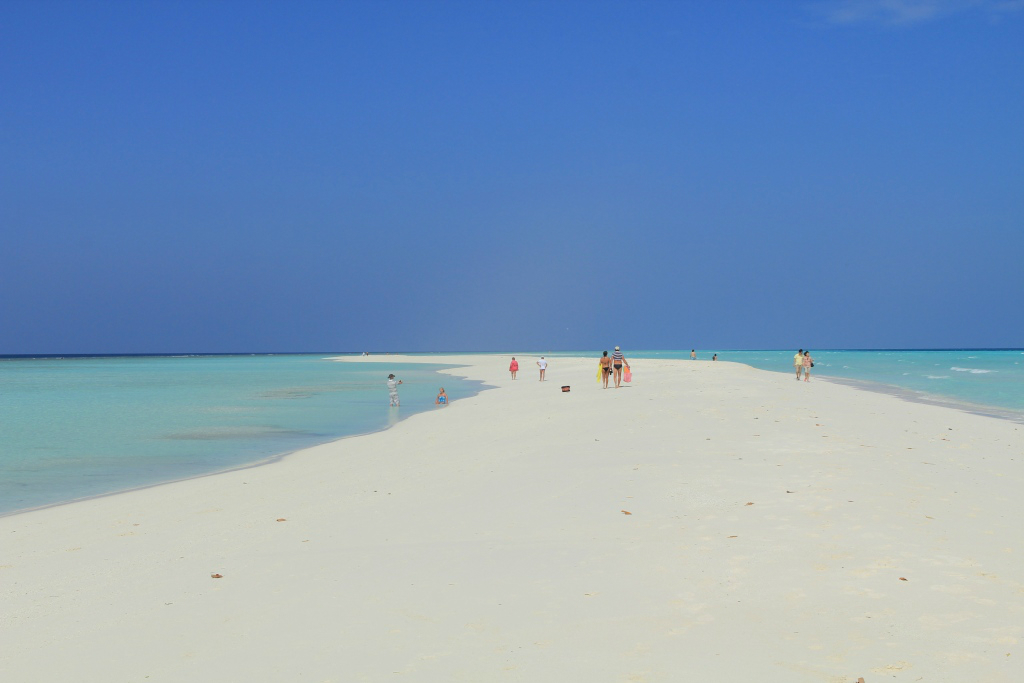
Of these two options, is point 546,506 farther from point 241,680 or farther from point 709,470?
point 241,680

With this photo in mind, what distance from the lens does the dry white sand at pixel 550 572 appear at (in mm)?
5996

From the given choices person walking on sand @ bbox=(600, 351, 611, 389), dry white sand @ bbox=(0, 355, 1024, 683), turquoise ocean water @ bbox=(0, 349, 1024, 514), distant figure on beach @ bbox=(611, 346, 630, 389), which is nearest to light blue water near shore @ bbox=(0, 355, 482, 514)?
turquoise ocean water @ bbox=(0, 349, 1024, 514)

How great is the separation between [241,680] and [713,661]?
3.73m

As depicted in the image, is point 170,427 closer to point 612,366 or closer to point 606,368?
point 606,368

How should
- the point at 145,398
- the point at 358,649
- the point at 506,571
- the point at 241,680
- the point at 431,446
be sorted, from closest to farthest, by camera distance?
the point at 241,680, the point at 358,649, the point at 506,571, the point at 431,446, the point at 145,398

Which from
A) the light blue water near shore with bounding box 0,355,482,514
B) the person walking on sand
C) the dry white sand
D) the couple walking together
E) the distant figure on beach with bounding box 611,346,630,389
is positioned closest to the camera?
the dry white sand

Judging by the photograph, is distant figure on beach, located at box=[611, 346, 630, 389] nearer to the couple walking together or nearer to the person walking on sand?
the couple walking together

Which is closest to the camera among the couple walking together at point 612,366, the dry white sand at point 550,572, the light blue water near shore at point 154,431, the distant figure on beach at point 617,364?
the dry white sand at point 550,572

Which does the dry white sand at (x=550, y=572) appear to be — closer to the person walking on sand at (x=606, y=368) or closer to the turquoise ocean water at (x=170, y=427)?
the turquoise ocean water at (x=170, y=427)

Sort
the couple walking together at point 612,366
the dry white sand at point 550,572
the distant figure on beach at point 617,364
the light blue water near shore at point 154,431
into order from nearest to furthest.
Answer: the dry white sand at point 550,572
the light blue water near shore at point 154,431
the couple walking together at point 612,366
the distant figure on beach at point 617,364

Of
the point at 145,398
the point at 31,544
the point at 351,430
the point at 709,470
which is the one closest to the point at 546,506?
the point at 709,470

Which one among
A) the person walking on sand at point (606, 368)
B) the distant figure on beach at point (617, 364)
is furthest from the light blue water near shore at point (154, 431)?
the distant figure on beach at point (617, 364)

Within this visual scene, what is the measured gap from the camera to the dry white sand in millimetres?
5996

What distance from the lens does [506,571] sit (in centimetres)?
812
